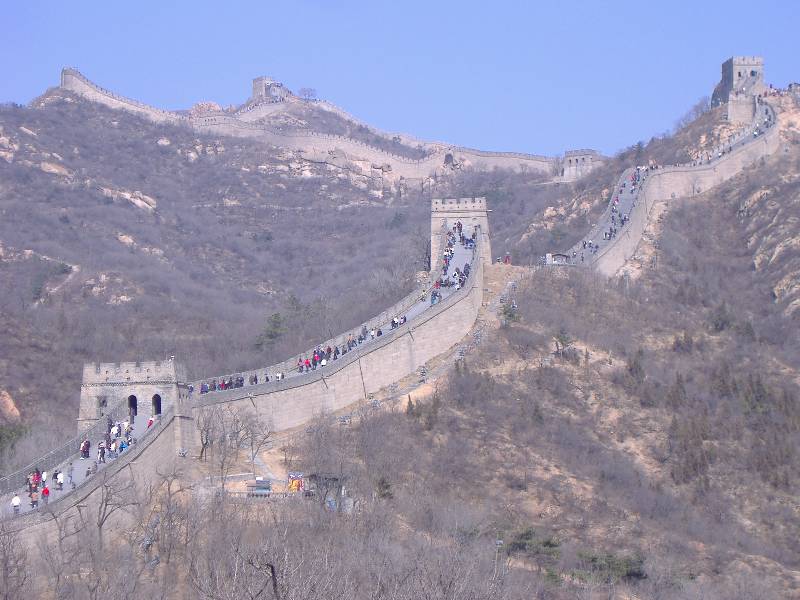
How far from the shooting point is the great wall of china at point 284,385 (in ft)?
A: 138

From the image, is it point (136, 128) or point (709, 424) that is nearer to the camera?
point (709, 424)

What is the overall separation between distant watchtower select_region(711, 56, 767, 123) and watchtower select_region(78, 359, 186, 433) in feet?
155

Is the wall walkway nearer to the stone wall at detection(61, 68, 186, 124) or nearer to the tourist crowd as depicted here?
the tourist crowd

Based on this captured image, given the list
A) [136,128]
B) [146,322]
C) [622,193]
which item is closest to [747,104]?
[622,193]

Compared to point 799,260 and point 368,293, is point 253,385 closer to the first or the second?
point 368,293

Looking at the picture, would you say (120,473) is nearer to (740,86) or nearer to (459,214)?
(459,214)

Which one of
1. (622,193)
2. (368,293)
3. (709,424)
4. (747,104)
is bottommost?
(709,424)

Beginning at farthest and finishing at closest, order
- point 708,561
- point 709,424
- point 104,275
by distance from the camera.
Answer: point 104,275
point 709,424
point 708,561

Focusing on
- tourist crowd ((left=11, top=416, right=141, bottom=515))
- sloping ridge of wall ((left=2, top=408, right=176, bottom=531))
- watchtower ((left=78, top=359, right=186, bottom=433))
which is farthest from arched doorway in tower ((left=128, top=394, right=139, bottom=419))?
sloping ridge of wall ((left=2, top=408, right=176, bottom=531))

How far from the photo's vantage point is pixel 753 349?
60750 millimetres

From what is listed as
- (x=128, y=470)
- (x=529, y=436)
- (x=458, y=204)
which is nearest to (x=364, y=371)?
(x=529, y=436)

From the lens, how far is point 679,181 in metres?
76.8

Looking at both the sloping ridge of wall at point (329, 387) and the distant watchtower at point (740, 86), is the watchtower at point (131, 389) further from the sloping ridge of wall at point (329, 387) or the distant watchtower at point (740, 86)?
the distant watchtower at point (740, 86)

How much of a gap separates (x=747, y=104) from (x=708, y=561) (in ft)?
146
